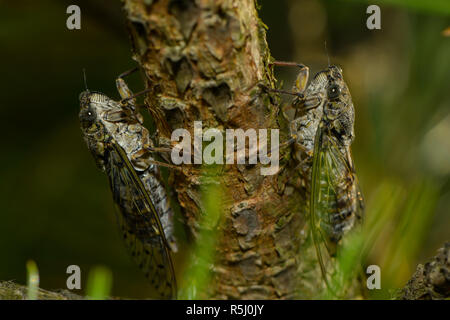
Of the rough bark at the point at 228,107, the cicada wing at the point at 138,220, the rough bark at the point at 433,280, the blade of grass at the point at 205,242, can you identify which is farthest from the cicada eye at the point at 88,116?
the rough bark at the point at 433,280

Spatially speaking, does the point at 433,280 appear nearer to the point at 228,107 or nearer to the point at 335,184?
the point at 228,107

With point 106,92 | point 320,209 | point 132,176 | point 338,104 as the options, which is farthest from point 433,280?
point 106,92

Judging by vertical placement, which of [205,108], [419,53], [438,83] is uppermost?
[419,53]

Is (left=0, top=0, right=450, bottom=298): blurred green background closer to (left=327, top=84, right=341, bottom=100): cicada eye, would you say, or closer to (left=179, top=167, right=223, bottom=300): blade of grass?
(left=327, top=84, right=341, bottom=100): cicada eye

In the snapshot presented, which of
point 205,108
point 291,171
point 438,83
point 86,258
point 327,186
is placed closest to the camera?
point 205,108
